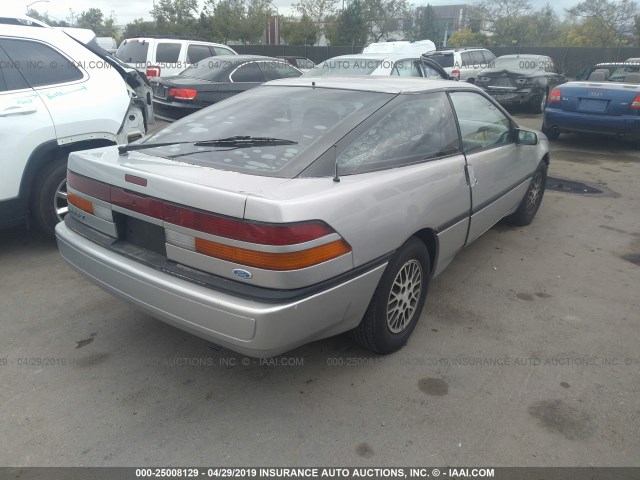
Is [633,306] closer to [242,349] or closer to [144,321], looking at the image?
[242,349]

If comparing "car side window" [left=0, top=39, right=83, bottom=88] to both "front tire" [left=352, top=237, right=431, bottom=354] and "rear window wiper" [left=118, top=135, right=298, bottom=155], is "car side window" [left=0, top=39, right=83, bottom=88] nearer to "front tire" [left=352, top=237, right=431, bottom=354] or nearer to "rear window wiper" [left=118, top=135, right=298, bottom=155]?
"rear window wiper" [left=118, top=135, right=298, bottom=155]

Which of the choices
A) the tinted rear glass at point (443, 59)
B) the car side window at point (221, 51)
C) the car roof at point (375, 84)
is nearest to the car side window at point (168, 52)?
the car side window at point (221, 51)

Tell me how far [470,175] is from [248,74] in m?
6.89

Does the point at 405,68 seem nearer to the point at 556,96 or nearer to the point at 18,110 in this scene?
the point at 556,96

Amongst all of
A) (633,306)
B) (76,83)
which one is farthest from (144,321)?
(633,306)

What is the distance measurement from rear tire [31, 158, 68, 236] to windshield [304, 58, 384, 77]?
243 inches

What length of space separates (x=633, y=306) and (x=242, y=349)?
2.99 meters

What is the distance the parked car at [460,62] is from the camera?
14.9 meters

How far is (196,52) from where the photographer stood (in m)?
12.7

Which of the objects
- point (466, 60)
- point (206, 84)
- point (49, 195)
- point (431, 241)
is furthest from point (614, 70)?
point (49, 195)

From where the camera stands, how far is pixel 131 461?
220 cm

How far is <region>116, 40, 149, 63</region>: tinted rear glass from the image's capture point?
1216 cm

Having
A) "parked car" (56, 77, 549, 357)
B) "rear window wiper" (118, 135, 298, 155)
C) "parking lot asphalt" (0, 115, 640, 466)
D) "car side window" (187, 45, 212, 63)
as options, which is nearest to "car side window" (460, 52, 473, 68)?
"car side window" (187, 45, 212, 63)

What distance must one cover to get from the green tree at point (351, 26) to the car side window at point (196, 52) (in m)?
28.8
